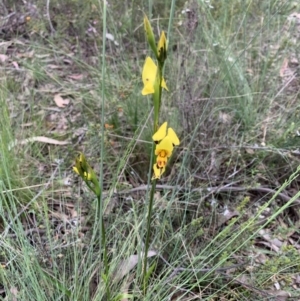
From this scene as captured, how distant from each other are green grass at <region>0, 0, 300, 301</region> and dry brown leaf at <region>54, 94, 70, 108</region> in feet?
0.08

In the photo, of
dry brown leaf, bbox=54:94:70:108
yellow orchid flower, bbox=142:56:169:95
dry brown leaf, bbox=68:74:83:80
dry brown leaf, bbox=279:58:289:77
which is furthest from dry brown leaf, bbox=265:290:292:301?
dry brown leaf, bbox=68:74:83:80

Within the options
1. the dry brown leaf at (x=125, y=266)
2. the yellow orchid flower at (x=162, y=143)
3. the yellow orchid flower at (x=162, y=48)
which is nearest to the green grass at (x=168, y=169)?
the dry brown leaf at (x=125, y=266)

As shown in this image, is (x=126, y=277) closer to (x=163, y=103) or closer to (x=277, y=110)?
(x=163, y=103)

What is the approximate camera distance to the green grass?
3.80ft

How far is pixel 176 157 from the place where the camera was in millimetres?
1632

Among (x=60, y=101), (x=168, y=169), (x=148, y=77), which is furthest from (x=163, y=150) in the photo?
(x=60, y=101)

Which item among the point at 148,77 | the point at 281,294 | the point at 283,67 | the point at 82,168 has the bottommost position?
the point at 281,294

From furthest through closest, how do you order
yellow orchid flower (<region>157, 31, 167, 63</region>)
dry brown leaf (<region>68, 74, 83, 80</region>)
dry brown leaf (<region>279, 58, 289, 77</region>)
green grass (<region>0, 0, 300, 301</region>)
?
1. dry brown leaf (<region>68, 74, 83, 80</region>)
2. dry brown leaf (<region>279, 58, 289, 77</region>)
3. green grass (<region>0, 0, 300, 301</region>)
4. yellow orchid flower (<region>157, 31, 167, 63</region>)

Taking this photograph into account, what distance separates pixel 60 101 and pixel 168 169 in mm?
719

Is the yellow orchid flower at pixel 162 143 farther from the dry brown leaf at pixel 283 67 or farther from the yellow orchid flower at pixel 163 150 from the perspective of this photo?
the dry brown leaf at pixel 283 67

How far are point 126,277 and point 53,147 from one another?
2.47 feet

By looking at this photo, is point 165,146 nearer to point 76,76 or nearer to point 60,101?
point 60,101

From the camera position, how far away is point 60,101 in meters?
2.03

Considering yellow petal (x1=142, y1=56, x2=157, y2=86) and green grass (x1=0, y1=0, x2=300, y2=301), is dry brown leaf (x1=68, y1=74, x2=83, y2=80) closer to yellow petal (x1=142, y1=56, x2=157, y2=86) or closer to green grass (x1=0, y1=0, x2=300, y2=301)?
green grass (x1=0, y1=0, x2=300, y2=301)
